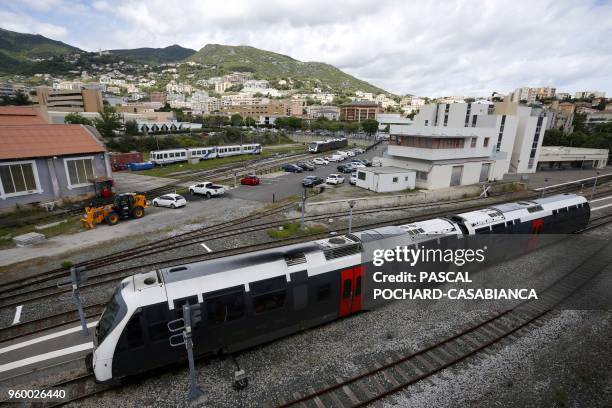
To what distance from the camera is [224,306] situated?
30.0ft

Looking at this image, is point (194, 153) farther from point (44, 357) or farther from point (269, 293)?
point (269, 293)

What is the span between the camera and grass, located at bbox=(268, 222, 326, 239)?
22.2 m

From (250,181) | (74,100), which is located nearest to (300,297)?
(250,181)

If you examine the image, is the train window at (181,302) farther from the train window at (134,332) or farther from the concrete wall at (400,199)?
the concrete wall at (400,199)

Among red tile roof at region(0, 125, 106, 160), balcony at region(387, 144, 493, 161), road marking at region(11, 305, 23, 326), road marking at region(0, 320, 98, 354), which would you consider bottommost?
road marking at region(11, 305, 23, 326)

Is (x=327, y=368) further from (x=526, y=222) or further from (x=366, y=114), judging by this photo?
(x=366, y=114)

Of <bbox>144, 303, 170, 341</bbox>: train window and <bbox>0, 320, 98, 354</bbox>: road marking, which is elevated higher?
<bbox>144, 303, 170, 341</bbox>: train window

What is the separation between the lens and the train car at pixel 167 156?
5178 cm

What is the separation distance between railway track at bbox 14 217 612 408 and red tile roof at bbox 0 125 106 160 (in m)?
26.1

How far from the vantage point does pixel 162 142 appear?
232 feet

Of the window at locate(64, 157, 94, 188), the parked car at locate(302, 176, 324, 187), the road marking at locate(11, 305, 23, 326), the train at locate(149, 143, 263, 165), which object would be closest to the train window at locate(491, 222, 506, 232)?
the road marking at locate(11, 305, 23, 326)

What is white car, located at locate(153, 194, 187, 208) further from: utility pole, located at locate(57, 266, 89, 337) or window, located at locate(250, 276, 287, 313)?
window, located at locate(250, 276, 287, 313)

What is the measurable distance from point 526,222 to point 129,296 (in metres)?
19.6

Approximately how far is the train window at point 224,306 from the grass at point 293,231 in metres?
12.6
